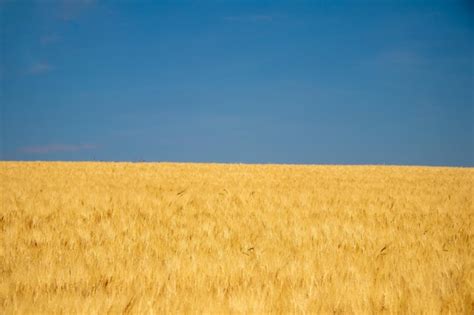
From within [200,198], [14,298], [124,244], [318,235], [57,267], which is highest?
[200,198]

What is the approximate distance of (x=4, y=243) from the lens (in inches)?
193

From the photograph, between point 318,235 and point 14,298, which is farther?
point 318,235

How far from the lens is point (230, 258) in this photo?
414 centimetres

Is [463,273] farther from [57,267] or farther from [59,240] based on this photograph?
[59,240]

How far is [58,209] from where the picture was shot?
7301mm

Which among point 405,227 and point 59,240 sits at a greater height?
point 405,227

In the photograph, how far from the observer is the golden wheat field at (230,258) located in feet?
9.87

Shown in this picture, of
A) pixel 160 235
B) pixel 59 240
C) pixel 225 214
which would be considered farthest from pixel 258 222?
pixel 59 240

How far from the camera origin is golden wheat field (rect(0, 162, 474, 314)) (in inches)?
118

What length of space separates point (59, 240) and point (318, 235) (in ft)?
9.12

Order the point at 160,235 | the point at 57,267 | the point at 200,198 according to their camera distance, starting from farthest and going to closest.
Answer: the point at 200,198 < the point at 160,235 < the point at 57,267

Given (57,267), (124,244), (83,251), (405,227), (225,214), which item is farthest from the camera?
(225,214)

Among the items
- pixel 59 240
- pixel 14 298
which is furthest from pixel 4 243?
pixel 14 298

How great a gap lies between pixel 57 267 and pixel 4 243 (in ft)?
4.45
